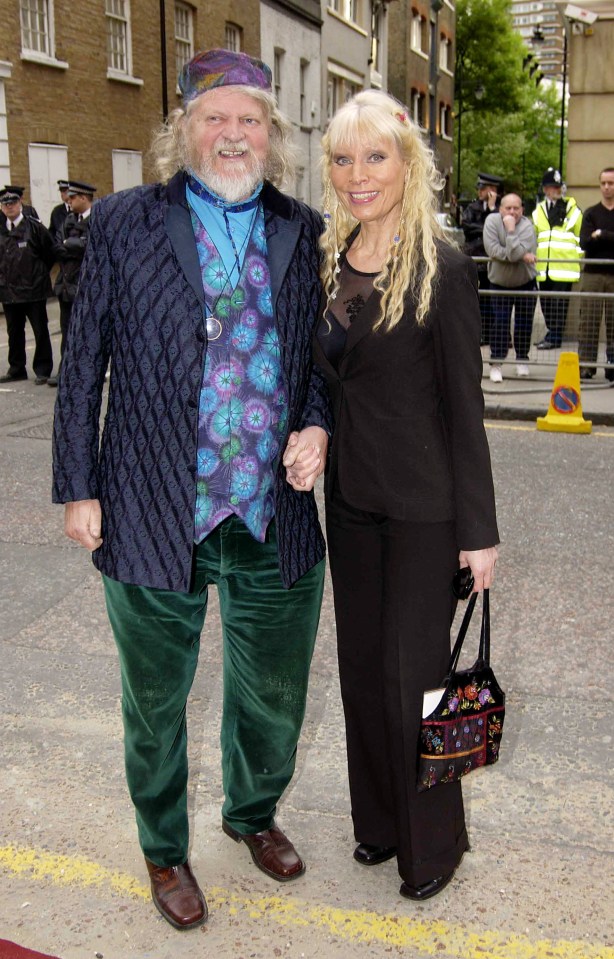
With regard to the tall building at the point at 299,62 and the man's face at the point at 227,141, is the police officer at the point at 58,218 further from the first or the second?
the tall building at the point at 299,62

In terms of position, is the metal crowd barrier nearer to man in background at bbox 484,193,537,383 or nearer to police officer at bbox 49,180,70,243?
man in background at bbox 484,193,537,383

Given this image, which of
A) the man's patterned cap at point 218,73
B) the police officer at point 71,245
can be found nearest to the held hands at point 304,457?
the man's patterned cap at point 218,73

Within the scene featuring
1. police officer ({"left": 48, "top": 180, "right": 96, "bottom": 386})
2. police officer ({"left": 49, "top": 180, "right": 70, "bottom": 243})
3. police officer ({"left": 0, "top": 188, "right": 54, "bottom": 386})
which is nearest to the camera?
police officer ({"left": 48, "top": 180, "right": 96, "bottom": 386})

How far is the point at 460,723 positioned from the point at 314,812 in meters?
0.78

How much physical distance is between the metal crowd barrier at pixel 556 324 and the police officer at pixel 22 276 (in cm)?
456

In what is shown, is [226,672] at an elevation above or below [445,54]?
below

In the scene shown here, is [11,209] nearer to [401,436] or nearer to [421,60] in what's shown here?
→ [401,436]

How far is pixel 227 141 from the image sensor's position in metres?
2.47

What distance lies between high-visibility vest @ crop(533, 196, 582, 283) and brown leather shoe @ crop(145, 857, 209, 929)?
9315mm

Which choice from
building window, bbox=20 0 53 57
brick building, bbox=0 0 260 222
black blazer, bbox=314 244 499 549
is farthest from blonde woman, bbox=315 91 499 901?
building window, bbox=20 0 53 57

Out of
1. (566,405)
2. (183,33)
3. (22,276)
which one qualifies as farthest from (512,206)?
(183,33)

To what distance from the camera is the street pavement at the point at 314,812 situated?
2.61 m

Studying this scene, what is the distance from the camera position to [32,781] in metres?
3.31

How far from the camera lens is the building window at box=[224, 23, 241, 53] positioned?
1014 inches
